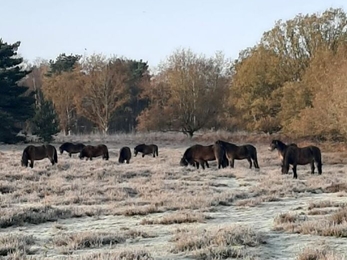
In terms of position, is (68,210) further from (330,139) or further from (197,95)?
(197,95)

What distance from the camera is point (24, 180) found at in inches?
722

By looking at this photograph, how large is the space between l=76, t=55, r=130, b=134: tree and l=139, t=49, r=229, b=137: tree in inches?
240

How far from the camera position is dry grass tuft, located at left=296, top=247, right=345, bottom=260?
252 inches

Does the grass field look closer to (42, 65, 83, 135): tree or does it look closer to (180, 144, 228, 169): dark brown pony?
(180, 144, 228, 169): dark brown pony

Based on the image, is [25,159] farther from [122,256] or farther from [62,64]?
[62,64]

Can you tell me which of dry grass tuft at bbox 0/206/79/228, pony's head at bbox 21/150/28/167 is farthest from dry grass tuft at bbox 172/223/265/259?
pony's head at bbox 21/150/28/167

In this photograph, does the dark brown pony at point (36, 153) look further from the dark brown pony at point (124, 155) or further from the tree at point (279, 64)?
the tree at point (279, 64)

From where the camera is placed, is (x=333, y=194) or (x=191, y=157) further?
(x=191, y=157)

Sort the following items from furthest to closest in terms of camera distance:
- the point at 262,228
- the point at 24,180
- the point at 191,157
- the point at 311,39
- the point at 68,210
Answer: the point at 311,39
the point at 191,157
the point at 24,180
the point at 68,210
the point at 262,228

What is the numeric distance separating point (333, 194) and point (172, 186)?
503 centimetres

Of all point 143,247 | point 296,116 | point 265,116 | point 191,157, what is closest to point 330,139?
point 296,116

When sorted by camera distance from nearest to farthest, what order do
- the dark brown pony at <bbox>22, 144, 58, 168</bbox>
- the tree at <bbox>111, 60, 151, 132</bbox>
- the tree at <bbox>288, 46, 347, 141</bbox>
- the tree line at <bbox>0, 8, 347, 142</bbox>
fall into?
the dark brown pony at <bbox>22, 144, 58, 168</bbox>, the tree at <bbox>288, 46, 347, 141</bbox>, the tree line at <bbox>0, 8, 347, 142</bbox>, the tree at <bbox>111, 60, 151, 132</bbox>

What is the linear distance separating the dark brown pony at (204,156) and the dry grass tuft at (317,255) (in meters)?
18.0

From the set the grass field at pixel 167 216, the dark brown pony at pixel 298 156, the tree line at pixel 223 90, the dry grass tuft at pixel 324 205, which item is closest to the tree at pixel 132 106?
the tree line at pixel 223 90
